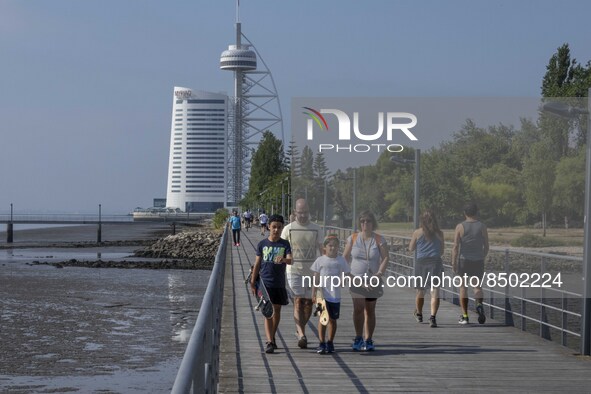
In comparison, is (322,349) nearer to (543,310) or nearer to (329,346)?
(329,346)

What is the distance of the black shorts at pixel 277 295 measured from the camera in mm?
11359

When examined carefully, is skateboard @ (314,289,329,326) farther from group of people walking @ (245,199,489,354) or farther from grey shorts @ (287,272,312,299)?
grey shorts @ (287,272,312,299)

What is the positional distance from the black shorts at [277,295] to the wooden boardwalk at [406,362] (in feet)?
1.98

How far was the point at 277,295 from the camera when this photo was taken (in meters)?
11.4

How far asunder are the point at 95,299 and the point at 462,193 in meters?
18.9

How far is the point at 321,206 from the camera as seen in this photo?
18844mm

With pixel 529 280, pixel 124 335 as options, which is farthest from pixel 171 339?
A: pixel 529 280

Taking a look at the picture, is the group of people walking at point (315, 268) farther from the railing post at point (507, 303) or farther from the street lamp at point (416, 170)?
the street lamp at point (416, 170)

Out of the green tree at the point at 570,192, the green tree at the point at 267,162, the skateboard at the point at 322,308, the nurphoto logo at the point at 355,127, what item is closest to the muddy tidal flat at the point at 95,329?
the nurphoto logo at the point at 355,127

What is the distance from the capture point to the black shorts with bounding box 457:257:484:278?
13672 millimetres

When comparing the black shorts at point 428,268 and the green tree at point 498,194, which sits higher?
the green tree at point 498,194

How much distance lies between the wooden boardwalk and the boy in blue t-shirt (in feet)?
2.18

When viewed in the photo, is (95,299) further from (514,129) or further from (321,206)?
(514,129)

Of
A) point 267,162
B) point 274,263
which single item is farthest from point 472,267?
point 267,162
